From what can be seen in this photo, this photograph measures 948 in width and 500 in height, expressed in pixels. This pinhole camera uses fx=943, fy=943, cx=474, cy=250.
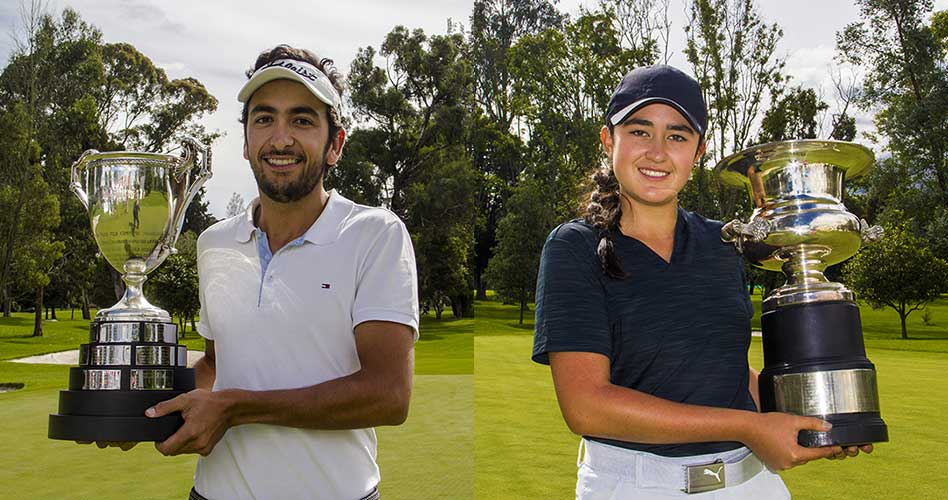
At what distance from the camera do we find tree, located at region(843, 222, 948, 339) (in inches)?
735

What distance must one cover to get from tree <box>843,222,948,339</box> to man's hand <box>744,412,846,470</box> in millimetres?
18691

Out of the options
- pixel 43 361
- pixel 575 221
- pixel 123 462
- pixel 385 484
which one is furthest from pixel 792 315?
pixel 43 361

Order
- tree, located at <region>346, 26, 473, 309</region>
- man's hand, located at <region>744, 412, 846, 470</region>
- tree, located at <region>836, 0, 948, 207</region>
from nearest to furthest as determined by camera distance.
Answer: man's hand, located at <region>744, 412, 846, 470</region> < tree, located at <region>836, 0, 948, 207</region> < tree, located at <region>346, 26, 473, 309</region>

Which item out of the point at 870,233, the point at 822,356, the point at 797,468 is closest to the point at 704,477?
the point at 822,356

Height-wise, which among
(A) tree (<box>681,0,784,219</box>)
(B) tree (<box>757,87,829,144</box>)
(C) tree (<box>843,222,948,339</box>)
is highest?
(A) tree (<box>681,0,784,219</box>)

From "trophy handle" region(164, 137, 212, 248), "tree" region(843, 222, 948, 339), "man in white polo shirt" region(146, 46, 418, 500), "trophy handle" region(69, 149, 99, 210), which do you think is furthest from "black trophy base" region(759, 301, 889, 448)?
"tree" region(843, 222, 948, 339)

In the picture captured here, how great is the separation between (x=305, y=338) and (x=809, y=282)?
80 cm

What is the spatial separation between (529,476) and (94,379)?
167 inches

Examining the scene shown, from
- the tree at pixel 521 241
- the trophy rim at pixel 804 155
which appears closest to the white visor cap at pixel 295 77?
the trophy rim at pixel 804 155

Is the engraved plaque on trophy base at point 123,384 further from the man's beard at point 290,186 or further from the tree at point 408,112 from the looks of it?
the tree at point 408,112

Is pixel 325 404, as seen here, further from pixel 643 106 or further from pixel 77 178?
pixel 77 178

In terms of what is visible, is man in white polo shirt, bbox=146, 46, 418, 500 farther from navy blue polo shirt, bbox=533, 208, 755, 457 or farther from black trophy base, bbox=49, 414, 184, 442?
→ navy blue polo shirt, bbox=533, 208, 755, 457

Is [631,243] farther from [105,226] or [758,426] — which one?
[105,226]

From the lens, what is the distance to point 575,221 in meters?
1.47
